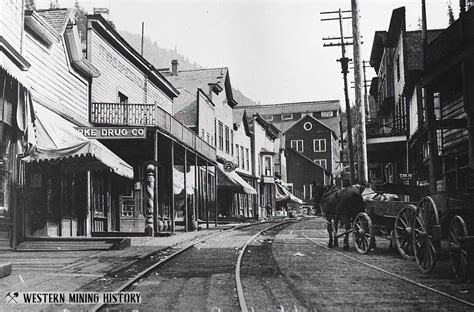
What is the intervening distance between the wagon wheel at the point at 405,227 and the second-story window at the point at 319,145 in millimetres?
69275

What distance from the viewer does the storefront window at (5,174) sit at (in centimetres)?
1112

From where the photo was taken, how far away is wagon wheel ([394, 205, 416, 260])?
917 cm

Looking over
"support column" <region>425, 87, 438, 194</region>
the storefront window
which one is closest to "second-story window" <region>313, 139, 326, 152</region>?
"support column" <region>425, 87, 438, 194</region>

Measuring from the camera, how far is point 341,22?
2734 cm

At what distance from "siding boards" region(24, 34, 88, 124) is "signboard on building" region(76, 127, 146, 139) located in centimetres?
78

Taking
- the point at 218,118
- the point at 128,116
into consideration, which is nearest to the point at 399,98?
the point at 128,116

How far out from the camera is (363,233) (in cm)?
1185

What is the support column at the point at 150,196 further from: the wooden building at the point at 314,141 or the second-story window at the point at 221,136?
the wooden building at the point at 314,141

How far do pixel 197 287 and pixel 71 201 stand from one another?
1022cm

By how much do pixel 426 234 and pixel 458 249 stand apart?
1.01m

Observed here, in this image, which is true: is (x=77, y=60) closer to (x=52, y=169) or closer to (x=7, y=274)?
(x=52, y=169)

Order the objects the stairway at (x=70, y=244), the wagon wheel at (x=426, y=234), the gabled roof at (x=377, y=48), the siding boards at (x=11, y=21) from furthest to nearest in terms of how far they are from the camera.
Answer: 1. the gabled roof at (x=377, y=48)
2. the stairway at (x=70, y=244)
3. the siding boards at (x=11, y=21)
4. the wagon wheel at (x=426, y=234)

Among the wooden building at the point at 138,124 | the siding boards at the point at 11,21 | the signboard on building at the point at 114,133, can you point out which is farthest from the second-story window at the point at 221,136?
the siding boards at the point at 11,21

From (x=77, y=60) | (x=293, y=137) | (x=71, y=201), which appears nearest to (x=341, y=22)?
(x=77, y=60)
